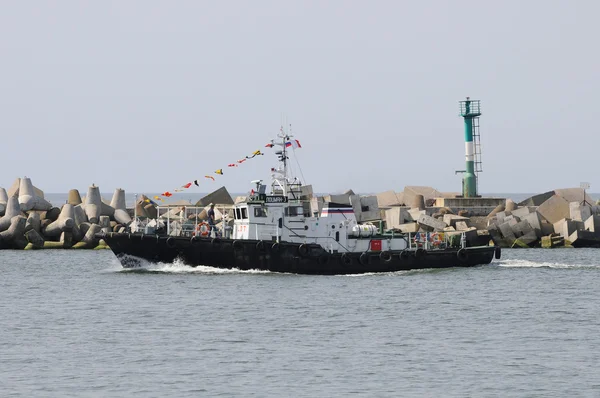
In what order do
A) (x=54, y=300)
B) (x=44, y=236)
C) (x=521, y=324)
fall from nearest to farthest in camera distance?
(x=521, y=324)
(x=54, y=300)
(x=44, y=236)

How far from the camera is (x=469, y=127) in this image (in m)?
68.8

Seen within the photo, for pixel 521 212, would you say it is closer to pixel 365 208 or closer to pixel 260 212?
pixel 365 208

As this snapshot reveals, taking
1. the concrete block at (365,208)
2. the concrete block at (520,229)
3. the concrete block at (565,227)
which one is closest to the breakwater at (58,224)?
the concrete block at (365,208)

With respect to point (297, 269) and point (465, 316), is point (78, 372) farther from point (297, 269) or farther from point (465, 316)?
point (297, 269)

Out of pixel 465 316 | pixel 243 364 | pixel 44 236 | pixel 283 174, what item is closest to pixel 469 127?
pixel 44 236

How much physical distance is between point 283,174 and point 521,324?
13.1 metres

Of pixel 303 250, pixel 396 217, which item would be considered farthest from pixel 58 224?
pixel 303 250

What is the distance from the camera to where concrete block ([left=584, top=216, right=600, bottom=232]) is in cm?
5650

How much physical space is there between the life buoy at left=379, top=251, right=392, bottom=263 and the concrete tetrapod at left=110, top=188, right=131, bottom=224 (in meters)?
22.5

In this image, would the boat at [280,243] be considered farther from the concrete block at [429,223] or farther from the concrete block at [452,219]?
the concrete block at [452,219]

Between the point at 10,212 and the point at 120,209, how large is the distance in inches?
253

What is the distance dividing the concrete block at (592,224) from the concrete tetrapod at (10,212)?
30.6 m

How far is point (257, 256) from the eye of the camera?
37.5 meters

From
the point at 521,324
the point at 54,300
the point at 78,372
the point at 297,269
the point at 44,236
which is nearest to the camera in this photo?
the point at 78,372
